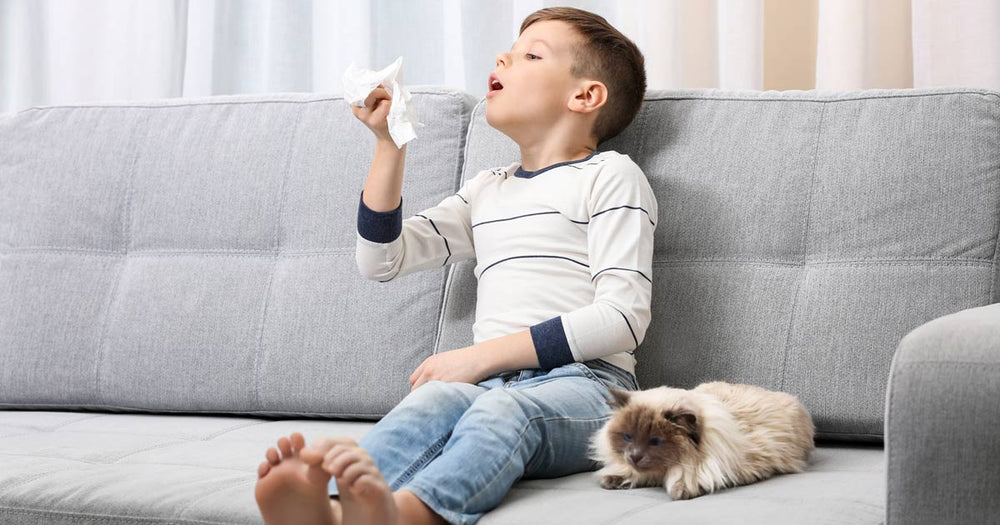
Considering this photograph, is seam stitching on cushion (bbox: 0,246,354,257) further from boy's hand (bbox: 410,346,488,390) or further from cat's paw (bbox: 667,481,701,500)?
cat's paw (bbox: 667,481,701,500)

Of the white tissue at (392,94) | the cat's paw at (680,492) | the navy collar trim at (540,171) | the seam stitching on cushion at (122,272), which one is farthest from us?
the seam stitching on cushion at (122,272)

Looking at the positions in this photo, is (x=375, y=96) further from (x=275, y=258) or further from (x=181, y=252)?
(x=181, y=252)

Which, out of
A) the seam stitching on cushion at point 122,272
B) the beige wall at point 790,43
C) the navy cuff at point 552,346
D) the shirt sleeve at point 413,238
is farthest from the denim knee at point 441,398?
the beige wall at point 790,43

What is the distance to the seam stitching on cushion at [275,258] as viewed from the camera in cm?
171

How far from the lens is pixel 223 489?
3.83 feet

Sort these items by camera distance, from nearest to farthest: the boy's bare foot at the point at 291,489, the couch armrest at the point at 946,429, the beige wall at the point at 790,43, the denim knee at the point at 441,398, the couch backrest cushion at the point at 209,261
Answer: the couch armrest at the point at 946,429, the boy's bare foot at the point at 291,489, the denim knee at the point at 441,398, the couch backrest cushion at the point at 209,261, the beige wall at the point at 790,43

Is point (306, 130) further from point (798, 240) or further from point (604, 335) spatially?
point (798, 240)

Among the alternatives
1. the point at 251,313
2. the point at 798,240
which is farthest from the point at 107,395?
the point at 798,240

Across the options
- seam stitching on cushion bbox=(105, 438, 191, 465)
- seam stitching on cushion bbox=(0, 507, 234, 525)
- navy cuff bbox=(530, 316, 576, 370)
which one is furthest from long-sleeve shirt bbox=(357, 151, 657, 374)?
seam stitching on cushion bbox=(0, 507, 234, 525)

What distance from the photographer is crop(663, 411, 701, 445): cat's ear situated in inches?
44.7

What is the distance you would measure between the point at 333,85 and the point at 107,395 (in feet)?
3.00

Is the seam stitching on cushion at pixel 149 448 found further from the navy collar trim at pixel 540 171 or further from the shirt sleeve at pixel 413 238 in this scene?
the navy collar trim at pixel 540 171

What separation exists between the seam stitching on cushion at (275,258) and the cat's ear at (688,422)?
0.81 metres

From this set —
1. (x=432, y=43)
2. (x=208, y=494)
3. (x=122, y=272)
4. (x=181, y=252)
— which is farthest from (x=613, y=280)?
(x=432, y=43)
